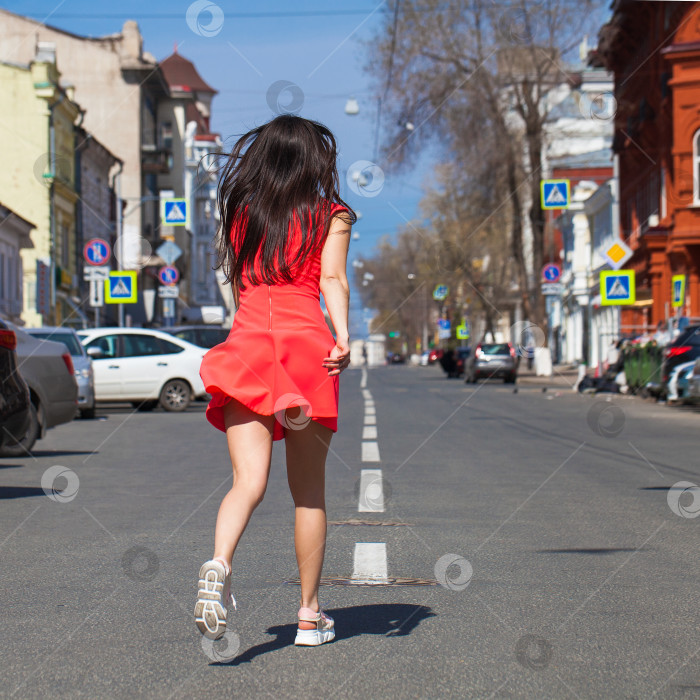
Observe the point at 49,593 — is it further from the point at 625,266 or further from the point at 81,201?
the point at 81,201

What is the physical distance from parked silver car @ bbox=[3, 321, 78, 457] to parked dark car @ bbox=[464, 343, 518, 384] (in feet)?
98.8

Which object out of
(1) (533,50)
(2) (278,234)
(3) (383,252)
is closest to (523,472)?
(2) (278,234)

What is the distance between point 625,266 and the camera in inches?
1921

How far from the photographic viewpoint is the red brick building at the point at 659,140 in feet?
123

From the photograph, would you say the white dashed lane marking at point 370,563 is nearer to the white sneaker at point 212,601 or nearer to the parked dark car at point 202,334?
the white sneaker at point 212,601

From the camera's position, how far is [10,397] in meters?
9.57

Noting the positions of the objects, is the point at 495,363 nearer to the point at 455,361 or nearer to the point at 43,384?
the point at 455,361

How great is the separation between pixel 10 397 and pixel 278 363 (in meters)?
5.83

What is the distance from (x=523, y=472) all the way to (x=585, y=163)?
6439cm

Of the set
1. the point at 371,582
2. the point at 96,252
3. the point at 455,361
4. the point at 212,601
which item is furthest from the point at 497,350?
the point at 212,601

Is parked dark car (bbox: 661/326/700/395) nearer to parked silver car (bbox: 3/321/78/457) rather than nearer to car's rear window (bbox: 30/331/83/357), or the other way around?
car's rear window (bbox: 30/331/83/357)

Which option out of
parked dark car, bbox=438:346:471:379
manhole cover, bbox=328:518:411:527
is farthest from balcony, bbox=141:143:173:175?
manhole cover, bbox=328:518:411:527

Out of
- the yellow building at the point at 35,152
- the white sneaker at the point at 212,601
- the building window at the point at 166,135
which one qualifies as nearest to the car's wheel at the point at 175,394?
the white sneaker at the point at 212,601

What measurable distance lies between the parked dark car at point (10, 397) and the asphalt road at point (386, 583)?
0.49m
